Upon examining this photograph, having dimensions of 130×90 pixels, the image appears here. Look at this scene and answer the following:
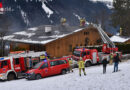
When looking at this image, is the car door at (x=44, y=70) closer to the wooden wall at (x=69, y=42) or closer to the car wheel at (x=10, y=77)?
the car wheel at (x=10, y=77)

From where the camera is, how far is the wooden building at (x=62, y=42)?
34.8m

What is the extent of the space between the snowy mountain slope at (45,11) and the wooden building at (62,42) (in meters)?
89.1

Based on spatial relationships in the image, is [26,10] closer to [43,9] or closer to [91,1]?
[43,9]

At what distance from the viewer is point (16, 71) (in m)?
22.4

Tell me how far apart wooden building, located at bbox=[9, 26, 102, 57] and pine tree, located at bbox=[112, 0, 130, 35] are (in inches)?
1253

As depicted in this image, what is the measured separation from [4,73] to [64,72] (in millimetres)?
6266

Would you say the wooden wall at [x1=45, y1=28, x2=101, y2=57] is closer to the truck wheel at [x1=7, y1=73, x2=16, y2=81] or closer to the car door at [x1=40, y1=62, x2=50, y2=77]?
the truck wheel at [x1=7, y1=73, x2=16, y2=81]

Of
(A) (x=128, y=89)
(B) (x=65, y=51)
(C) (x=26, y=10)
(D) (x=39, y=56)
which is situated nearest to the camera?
(A) (x=128, y=89)

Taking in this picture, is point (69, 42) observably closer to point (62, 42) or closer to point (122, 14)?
point (62, 42)

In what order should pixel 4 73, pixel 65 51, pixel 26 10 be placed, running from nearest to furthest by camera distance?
1. pixel 4 73
2. pixel 65 51
3. pixel 26 10

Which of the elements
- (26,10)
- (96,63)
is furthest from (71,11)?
(96,63)

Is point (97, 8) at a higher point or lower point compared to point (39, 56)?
higher

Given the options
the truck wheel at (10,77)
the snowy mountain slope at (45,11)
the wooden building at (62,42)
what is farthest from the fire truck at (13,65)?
the snowy mountain slope at (45,11)

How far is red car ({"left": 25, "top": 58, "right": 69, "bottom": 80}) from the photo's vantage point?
20.4 m
